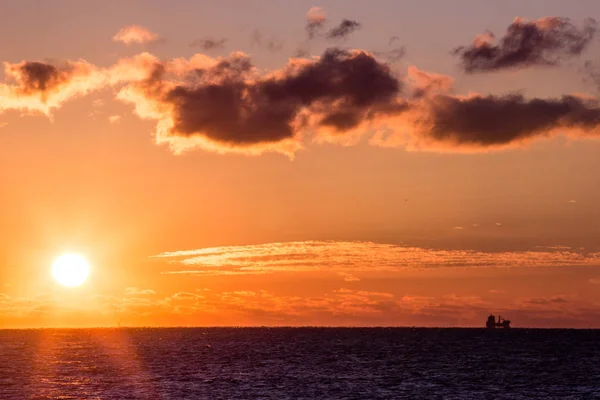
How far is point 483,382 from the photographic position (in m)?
119

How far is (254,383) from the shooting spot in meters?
112

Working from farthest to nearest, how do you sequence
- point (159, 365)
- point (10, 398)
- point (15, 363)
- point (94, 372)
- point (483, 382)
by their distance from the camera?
point (15, 363)
point (159, 365)
point (94, 372)
point (483, 382)
point (10, 398)

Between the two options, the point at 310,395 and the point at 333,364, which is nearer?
the point at 310,395

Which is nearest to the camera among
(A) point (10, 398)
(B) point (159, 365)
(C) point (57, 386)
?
(A) point (10, 398)

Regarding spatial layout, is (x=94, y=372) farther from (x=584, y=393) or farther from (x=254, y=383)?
(x=584, y=393)

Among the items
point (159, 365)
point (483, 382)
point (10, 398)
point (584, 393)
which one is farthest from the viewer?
point (159, 365)

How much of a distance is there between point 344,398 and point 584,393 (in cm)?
3183

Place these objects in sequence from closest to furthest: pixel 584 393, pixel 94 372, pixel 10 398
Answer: pixel 10 398 → pixel 584 393 → pixel 94 372

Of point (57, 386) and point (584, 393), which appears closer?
point (584, 393)

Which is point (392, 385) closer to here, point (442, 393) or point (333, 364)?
point (442, 393)

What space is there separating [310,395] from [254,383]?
16034mm

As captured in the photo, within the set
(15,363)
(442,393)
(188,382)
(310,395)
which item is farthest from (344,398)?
(15,363)

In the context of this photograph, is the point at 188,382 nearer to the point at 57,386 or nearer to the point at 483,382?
the point at 57,386

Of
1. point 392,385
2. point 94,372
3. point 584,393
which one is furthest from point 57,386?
point 584,393
